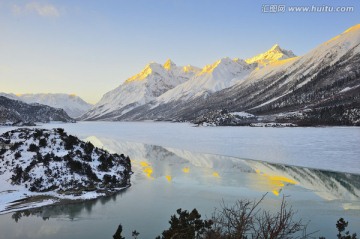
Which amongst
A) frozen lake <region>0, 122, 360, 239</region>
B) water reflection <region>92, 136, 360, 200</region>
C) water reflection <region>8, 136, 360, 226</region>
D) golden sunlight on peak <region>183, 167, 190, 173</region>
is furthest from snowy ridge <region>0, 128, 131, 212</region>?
golden sunlight on peak <region>183, 167, 190, 173</region>

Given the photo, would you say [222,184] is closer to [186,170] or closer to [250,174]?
[250,174]

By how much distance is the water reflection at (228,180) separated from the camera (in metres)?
33.9

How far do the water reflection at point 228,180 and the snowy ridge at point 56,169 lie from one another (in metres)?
3.17

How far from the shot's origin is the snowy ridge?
3981cm

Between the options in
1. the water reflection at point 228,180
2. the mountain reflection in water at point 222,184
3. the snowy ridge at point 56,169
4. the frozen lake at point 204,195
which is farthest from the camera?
the snowy ridge at point 56,169

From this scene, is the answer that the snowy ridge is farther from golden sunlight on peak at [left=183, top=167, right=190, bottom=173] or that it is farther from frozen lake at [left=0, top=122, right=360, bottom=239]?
golden sunlight on peak at [left=183, top=167, right=190, bottom=173]

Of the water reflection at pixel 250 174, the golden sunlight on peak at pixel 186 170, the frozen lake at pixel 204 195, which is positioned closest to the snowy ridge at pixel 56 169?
the frozen lake at pixel 204 195

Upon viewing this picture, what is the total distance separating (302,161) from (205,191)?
985 inches

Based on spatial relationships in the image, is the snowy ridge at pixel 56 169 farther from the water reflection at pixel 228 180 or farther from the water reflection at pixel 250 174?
the water reflection at pixel 250 174

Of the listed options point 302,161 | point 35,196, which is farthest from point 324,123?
point 35,196

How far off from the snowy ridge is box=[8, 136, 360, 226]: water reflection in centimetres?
317

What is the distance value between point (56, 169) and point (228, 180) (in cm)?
2194

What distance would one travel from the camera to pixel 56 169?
143 ft

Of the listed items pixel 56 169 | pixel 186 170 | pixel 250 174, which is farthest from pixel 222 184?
pixel 56 169
